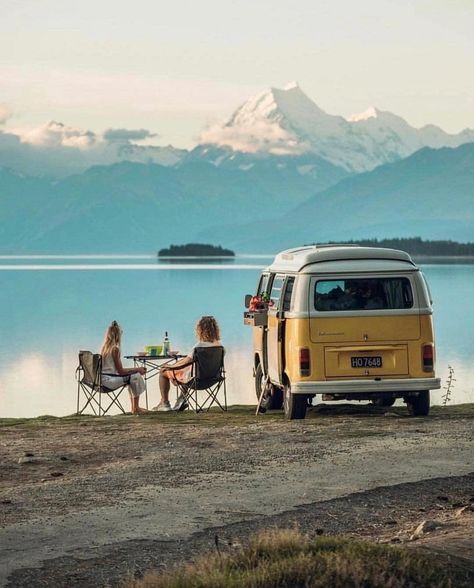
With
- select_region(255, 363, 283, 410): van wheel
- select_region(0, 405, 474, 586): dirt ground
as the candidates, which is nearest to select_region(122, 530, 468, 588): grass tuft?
select_region(0, 405, 474, 586): dirt ground

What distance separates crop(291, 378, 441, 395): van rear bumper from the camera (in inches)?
655

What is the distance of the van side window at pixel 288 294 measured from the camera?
17.5 metres

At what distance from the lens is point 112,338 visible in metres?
19.5

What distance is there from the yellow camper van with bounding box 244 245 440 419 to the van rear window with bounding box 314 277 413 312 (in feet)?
0.04

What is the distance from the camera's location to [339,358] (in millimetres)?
16812

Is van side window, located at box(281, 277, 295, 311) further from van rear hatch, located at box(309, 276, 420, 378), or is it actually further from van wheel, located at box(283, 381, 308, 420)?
van wheel, located at box(283, 381, 308, 420)

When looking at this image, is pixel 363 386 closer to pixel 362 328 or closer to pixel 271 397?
pixel 362 328

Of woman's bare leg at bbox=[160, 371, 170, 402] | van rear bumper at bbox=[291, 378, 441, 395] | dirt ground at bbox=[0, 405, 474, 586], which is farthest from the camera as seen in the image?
woman's bare leg at bbox=[160, 371, 170, 402]

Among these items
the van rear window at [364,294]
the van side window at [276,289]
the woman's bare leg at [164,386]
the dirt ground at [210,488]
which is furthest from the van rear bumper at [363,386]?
the woman's bare leg at [164,386]

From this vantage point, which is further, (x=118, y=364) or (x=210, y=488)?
(x=118, y=364)

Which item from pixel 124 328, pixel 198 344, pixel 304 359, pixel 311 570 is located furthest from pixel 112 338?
pixel 124 328

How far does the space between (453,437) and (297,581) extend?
7999 mm

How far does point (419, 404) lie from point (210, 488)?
21.2 ft

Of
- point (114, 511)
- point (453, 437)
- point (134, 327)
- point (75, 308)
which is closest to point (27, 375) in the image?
point (134, 327)
